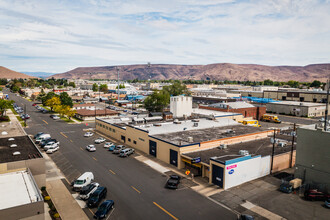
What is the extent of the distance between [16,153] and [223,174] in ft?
90.6

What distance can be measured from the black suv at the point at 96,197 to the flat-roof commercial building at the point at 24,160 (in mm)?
7986

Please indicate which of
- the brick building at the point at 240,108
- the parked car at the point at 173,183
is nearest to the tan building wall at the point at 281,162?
the parked car at the point at 173,183

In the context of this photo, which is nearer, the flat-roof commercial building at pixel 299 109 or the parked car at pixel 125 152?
the parked car at pixel 125 152

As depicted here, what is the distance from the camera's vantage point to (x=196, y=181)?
31938 mm

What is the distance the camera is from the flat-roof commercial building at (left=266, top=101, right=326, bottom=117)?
3524 inches

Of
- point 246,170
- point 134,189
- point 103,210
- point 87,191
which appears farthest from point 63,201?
point 246,170

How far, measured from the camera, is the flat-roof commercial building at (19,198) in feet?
61.7

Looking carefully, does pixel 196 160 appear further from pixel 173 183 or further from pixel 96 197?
pixel 96 197

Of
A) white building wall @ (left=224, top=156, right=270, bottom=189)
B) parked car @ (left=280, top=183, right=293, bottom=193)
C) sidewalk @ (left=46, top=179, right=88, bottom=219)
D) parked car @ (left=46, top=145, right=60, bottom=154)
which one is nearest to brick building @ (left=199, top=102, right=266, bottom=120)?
white building wall @ (left=224, top=156, right=270, bottom=189)

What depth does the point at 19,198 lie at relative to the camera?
68.7ft

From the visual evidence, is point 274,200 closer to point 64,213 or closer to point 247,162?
point 247,162

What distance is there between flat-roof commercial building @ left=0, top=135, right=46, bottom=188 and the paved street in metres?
4.53

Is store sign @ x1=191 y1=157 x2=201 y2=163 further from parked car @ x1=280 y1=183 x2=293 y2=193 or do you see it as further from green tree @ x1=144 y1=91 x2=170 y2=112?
green tree @ x1=144 y1=91 x2=170 y2=112

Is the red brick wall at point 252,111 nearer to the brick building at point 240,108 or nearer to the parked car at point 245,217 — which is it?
the brick building at point 240,108
